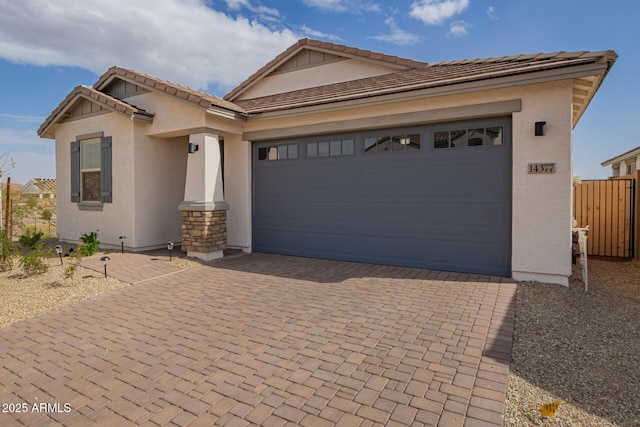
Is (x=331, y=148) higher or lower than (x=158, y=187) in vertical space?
higher

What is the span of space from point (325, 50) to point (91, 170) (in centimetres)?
789

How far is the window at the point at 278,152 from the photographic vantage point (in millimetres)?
8758

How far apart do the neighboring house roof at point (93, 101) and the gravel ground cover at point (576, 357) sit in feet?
31.1

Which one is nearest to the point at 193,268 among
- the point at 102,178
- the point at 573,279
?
the point at 102,178

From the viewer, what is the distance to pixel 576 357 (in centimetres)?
354

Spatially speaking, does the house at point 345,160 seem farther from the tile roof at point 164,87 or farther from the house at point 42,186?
the house at point 42,186

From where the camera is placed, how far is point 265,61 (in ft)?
36.0

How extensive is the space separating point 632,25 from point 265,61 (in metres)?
9.89

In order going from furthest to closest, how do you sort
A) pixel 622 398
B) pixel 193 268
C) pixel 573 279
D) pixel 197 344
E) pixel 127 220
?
pixel 127 220, pixel 193 268, pixel 573 279, pixel 197 344, pixel 622 398

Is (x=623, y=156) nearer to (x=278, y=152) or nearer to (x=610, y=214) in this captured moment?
(x=610, y=214)

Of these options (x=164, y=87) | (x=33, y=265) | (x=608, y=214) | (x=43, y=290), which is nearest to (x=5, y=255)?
(x=33, y=265)

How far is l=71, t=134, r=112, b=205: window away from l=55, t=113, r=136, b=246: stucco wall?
24 cm

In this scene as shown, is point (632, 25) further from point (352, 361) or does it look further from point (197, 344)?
point (197, 344)

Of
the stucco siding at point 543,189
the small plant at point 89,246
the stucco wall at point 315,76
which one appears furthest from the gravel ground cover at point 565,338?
the stucco wall at point 315,76
